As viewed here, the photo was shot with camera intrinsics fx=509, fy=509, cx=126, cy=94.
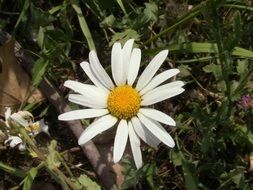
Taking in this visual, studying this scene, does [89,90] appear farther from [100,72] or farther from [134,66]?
[134,66]

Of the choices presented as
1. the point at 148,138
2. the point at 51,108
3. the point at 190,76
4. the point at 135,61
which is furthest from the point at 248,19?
the point at 51,108

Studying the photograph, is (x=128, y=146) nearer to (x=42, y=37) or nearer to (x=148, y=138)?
(x=148, y=138)

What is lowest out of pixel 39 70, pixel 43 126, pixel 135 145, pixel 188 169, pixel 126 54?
pixel 188 169

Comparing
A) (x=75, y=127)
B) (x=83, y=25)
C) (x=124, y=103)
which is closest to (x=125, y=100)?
(x=124, y=103)

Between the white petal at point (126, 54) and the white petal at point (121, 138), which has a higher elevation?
the white petal at point (126, 54)

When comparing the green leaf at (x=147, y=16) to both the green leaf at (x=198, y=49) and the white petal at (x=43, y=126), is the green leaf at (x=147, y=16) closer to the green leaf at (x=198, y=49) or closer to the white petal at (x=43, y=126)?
the green leaf at (x=198, y=49)

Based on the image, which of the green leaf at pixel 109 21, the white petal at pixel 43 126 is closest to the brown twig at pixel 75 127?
the white petal at pixel 43 126
